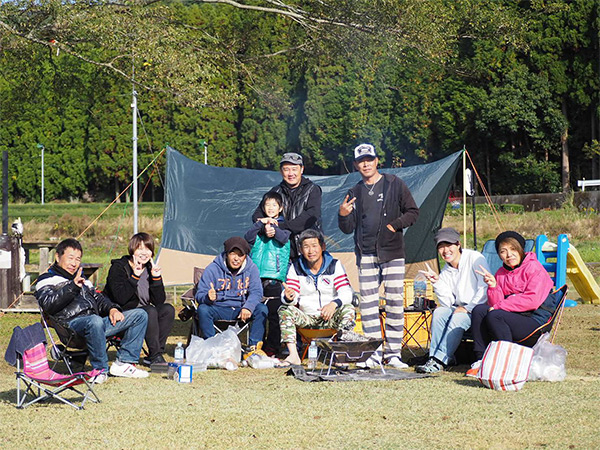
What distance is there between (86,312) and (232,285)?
3.95 ft

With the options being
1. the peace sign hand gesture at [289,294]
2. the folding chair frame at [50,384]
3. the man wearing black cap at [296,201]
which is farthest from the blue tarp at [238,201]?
the folding chair frame at [50,384]

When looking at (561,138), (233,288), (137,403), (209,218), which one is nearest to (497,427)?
(137,403)

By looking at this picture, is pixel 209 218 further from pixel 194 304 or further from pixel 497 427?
pixel 497 427

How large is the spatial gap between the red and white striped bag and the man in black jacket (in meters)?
2.06

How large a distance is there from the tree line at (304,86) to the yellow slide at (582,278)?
3.78 metres

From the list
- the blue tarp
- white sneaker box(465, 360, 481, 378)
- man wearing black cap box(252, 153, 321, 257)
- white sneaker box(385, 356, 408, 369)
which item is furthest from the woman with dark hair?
the blue tarp

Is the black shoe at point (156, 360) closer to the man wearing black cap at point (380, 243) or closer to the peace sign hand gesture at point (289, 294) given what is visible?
the peace sign hand gesture at point (289, 294)

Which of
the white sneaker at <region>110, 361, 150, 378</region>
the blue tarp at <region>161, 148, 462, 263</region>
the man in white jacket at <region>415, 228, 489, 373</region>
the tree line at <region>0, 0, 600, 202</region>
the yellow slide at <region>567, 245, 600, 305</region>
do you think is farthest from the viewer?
the tree line at <region>0, 0, 600, 202</region>

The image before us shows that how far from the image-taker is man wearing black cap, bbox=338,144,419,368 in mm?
5418

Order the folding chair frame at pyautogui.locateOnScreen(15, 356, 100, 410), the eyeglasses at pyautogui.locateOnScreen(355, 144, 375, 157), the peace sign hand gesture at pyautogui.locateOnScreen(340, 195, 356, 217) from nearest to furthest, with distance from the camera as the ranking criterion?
the folding chair frame at pyautogui.locateOnScreen(15, 356, 100, 410), the peace sign hand gesture at pyautogui.locateOnScreen(340, 195, 356, 217), the eyeglasses at pyautogui.locateOnScreen(355, 144, 375, 157)

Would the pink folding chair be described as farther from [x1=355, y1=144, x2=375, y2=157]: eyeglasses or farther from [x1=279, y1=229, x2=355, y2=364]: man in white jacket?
[x1=355, y1=144, x2=375, y2=157]: eyeglasses

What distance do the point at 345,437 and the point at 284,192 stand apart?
2.96 m

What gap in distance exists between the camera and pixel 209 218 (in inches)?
382

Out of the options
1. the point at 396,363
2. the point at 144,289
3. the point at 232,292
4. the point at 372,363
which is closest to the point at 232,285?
the point at 232,292
